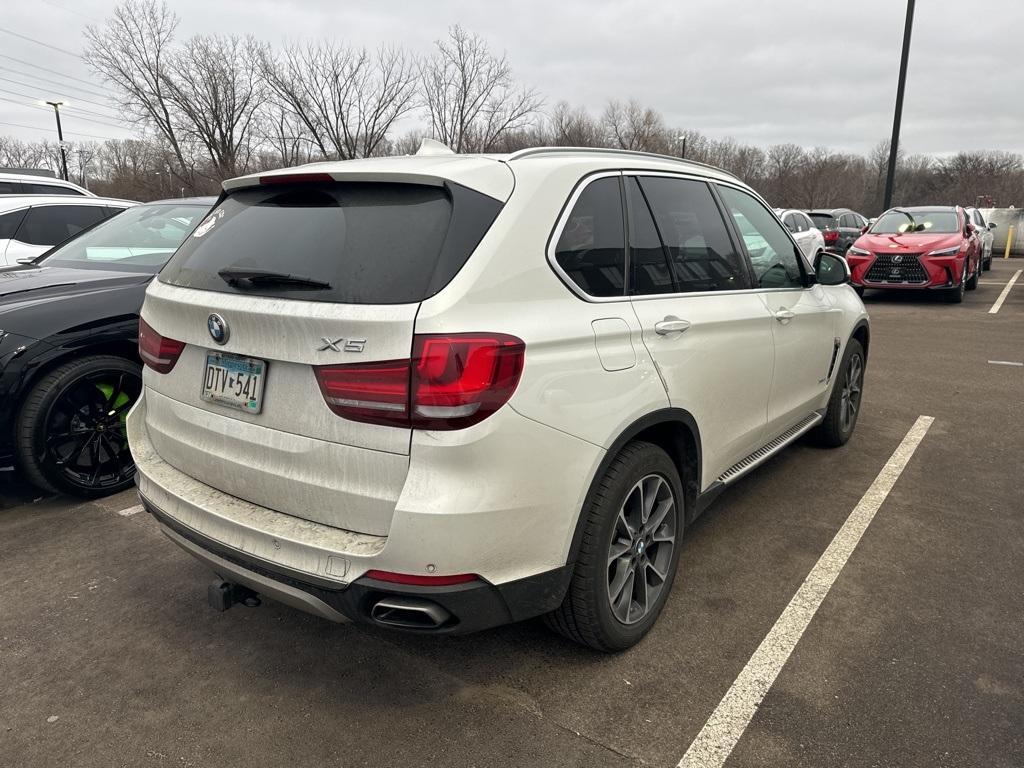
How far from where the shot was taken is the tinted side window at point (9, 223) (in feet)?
22.9

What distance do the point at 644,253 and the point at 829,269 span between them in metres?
2.10

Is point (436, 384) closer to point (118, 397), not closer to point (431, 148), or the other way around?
point (431, 148)

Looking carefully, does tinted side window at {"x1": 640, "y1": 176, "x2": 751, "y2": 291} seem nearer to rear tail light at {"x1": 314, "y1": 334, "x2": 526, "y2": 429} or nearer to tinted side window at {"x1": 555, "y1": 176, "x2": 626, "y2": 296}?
tinted side window at {"x1": 555, "y1": 176, "x2": 626, "y2": 296}

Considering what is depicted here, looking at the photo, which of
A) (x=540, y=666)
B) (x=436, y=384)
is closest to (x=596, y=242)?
(x=436, y=384)

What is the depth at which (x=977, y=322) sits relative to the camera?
1017 centimetres

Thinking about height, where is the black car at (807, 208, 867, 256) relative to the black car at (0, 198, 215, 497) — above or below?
above

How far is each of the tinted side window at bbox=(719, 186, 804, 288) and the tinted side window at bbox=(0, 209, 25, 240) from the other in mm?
7147

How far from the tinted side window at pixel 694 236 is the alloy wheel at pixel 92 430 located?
3.08 metres

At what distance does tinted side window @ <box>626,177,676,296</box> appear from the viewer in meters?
2.59

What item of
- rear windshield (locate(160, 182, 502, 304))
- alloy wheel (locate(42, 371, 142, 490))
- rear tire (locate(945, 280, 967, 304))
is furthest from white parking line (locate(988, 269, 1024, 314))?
alloy wheel (locate(42, 371, 142, 490))

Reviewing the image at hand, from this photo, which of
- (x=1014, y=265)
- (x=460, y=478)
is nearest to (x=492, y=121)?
(x=1014, y=265)

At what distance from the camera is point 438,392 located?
189 cm

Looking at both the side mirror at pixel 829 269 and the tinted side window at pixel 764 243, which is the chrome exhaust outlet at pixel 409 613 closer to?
the tinted side window at pixel 764 243

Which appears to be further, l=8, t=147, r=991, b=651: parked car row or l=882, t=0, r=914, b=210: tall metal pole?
l=882, t=0, r=914, b=210: tall metal pole
